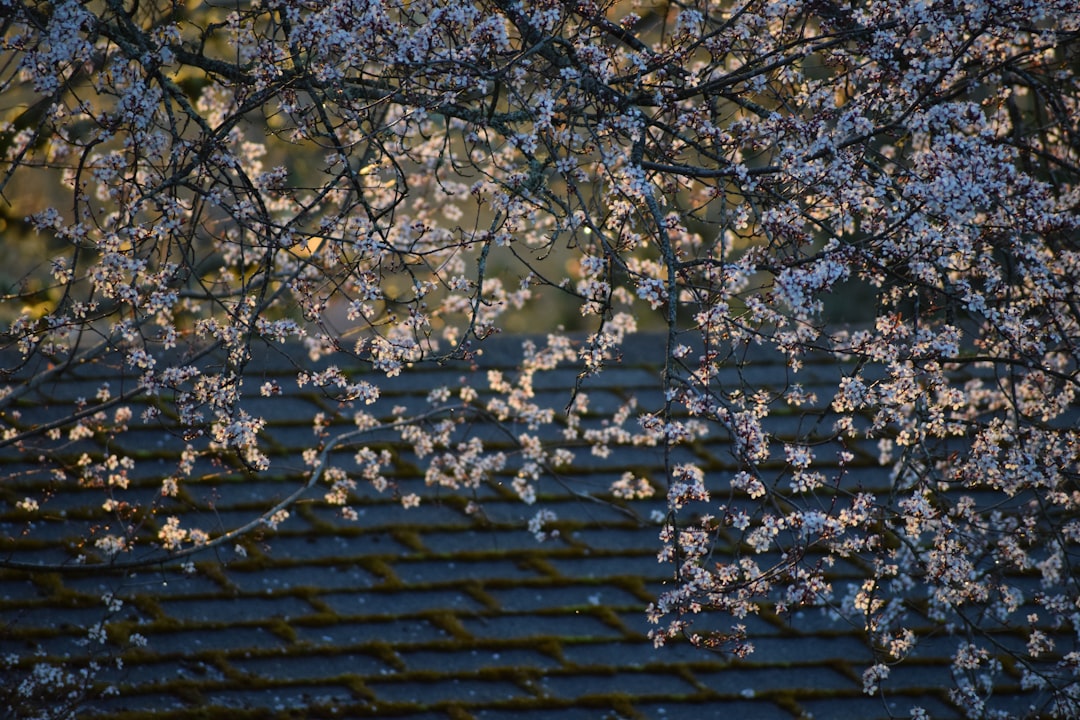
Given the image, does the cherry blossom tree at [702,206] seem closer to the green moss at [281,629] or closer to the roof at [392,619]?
the roof at [392,619]

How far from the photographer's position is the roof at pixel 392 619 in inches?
157

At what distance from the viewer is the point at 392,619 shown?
14.1 feet

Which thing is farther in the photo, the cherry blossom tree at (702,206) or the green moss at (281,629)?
the green moss at (281,629)

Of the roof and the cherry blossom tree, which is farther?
the roof

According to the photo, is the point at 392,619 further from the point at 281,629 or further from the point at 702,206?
the point at 702,206

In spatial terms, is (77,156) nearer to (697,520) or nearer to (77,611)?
(77,611)

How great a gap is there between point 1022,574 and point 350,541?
3.16 meters

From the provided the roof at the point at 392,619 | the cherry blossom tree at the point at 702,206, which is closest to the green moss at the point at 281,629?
the roof at the point at 392,619

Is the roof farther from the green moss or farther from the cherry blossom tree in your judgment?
the cherry blossom tree

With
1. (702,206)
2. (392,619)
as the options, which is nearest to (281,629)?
(392,619)

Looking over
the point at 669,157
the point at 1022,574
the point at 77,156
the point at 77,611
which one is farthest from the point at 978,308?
the point at 77,156

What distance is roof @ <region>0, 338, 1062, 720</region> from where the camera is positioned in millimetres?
3998

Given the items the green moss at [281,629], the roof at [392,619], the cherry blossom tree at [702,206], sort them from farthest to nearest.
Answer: the green moss at [281,629] < the roof at [392,619] < the cherry blossom tree at [702,206]

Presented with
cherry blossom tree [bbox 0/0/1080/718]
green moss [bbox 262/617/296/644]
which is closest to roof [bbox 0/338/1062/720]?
green moss [bbox 262/617/296/644]
